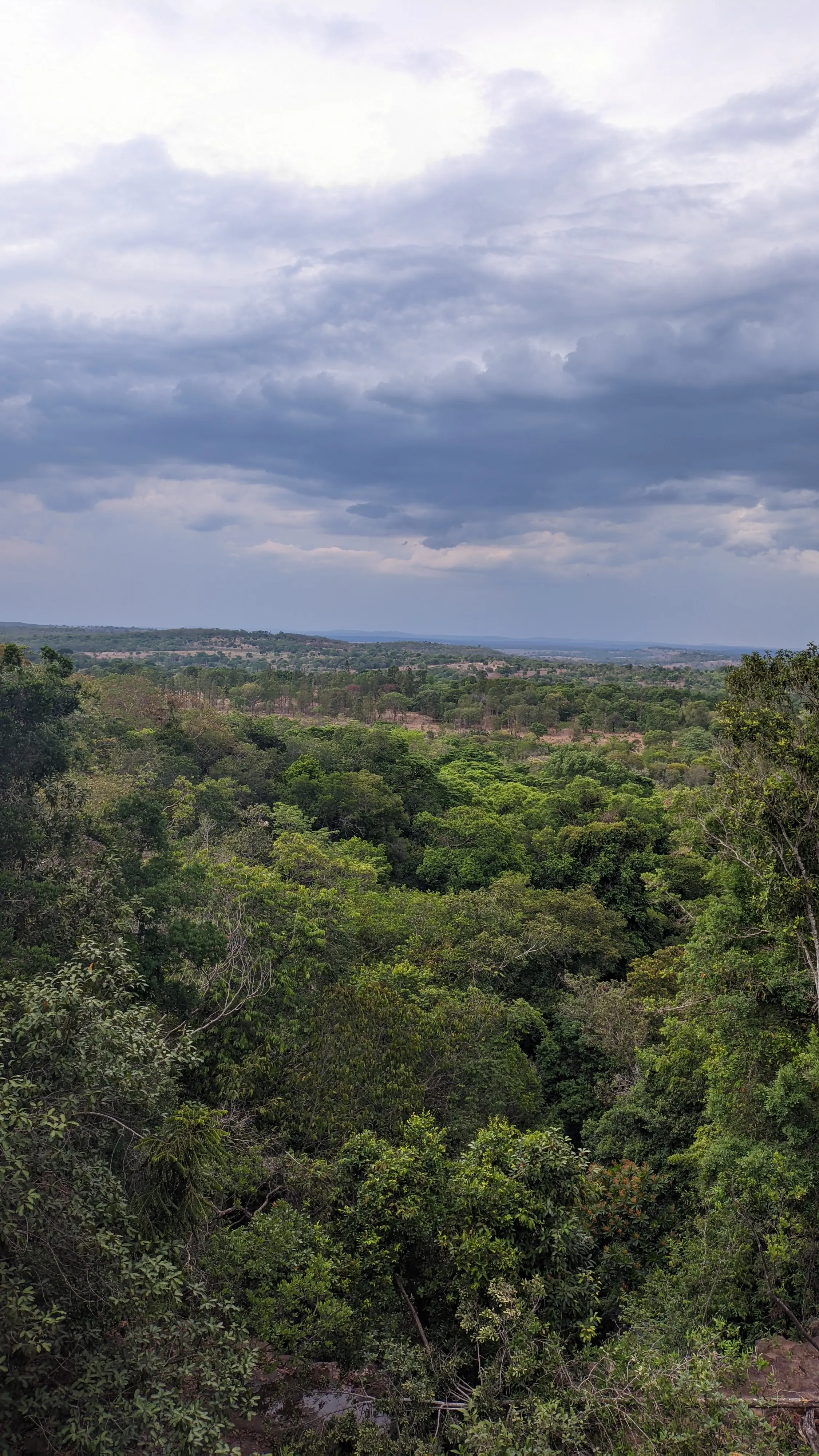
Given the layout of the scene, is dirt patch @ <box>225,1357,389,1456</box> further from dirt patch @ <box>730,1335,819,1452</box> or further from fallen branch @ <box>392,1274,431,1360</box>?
dirt patch @ <box>730,1335,819,1452</box>

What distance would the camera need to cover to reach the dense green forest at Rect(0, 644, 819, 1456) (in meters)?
7.25

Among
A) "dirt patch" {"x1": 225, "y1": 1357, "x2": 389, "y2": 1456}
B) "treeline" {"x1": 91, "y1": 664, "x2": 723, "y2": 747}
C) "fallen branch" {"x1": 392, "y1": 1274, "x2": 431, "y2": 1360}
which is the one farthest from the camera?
"treeline" {"x1": 91, "y1": 664, "x2": 723, "y2": 747}

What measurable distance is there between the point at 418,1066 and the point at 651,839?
2090 cm

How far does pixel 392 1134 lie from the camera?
1327 cm

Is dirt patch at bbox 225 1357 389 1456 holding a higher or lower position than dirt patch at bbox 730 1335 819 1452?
lower

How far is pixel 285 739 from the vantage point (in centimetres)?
4838

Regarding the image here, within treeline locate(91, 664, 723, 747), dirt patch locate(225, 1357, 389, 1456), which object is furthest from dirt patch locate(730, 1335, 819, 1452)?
treeline locate(91, 664, 723, 747)

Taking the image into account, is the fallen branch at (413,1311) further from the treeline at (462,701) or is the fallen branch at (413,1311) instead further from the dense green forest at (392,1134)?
the treeline at (462,701)

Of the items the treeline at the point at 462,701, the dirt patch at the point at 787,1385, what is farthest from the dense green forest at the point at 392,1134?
the treeline at the point at 462,701

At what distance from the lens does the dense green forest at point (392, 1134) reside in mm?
7250

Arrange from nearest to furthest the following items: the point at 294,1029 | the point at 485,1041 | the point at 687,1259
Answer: the point at 687,1259 → the point at 294,1029 → the point at 485,1041

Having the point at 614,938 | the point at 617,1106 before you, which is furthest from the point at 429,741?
the point at 617,1106

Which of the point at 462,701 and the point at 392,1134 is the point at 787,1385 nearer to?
the point at 392,1134

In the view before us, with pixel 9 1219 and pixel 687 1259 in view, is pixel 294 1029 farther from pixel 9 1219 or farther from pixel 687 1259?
pixel 9 1219
